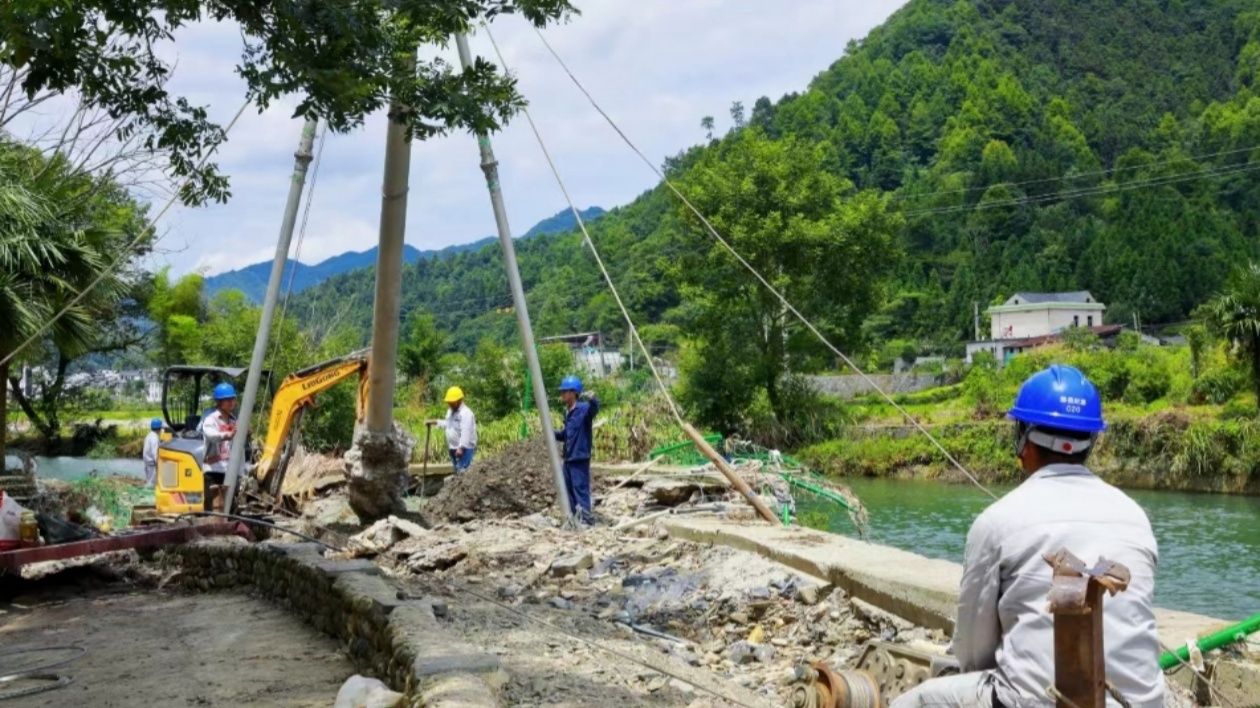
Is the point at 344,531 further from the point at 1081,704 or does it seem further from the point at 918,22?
the point at 918,22

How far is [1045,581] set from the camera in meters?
2.94

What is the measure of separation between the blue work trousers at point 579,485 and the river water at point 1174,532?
Result: 630cm

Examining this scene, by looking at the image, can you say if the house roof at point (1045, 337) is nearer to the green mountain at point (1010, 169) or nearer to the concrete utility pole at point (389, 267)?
the green mountain at point (1010, 169)

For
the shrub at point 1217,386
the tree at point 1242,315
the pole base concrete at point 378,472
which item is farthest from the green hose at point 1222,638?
the shrub at point 1217,386

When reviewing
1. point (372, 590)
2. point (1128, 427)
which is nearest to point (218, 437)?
point (372, 590)

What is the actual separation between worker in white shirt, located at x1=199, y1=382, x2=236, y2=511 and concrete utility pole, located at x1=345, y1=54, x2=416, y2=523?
1385 millimetres

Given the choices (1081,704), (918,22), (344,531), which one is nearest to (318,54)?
(1081,704)

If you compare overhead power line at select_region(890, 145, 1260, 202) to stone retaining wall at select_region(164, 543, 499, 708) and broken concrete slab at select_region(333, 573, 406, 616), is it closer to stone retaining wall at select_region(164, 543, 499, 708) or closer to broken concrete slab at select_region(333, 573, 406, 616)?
stone retaining wall at select_region(164, 543, 499, 708)

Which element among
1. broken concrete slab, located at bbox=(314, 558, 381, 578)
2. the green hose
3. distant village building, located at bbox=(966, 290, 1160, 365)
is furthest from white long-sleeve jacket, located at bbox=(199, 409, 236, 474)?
distant village building, located at bbox=(966, 290, 1160, 365)

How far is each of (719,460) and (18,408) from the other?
36960 mm

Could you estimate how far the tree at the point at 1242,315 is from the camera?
28703 millimetres

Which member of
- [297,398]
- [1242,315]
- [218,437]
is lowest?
[218,437]

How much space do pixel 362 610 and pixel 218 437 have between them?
697cm

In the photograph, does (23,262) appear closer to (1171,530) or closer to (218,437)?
(218,437)
